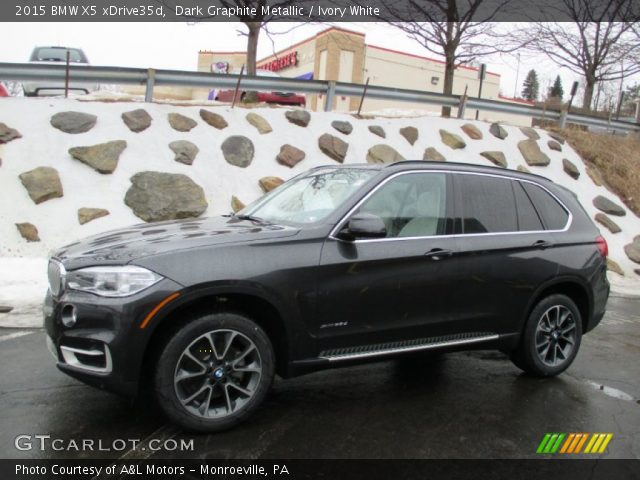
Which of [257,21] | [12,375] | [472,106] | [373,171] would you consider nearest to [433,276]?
[373,171]

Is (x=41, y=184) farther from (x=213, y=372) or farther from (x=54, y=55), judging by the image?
(x=54, y=55)

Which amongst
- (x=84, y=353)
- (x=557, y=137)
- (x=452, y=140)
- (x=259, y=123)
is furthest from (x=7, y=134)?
(x=557, y=137)

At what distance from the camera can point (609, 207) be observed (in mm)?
12242

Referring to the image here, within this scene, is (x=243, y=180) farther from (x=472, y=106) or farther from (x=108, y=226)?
(x=472, y=106)

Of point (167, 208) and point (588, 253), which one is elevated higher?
point (588, 253)

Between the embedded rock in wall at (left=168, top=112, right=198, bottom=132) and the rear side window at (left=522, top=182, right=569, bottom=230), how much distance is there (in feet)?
22.7

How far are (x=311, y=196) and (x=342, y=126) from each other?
754 centimetres

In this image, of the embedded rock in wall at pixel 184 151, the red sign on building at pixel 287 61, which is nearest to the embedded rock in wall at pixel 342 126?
the embedded rock in wall at pixel 184 151

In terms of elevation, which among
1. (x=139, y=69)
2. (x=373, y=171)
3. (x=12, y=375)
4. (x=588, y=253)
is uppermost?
(x=139, y=69)

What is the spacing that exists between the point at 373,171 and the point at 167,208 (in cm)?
531

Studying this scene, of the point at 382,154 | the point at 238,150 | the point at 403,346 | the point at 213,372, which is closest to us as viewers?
the point at 213,372

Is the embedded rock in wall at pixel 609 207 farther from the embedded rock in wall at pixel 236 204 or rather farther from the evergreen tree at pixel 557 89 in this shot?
the evergreen tree at pixel 557 89

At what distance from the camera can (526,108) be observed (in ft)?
45.9

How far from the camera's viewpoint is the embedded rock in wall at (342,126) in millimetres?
11480
